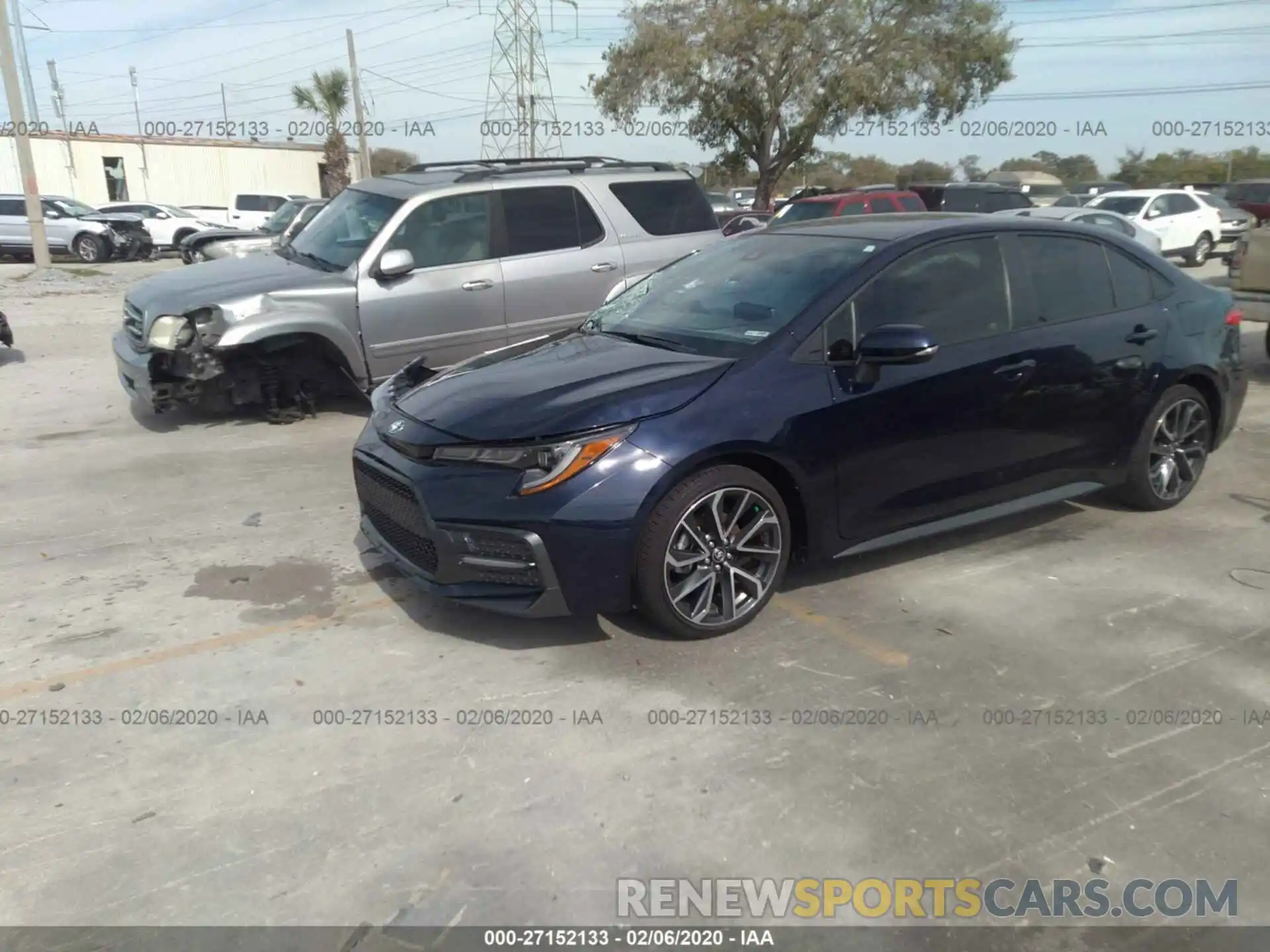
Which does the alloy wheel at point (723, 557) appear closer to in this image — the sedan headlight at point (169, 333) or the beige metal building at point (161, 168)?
the sedan headlight at point (169, 333)

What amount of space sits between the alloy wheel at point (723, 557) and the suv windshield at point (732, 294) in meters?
0.67

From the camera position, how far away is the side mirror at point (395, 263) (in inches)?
301

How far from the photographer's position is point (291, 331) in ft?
24.7

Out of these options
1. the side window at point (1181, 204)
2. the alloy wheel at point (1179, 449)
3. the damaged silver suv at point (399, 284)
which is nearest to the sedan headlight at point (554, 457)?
the alloy wheel at point (1179, 449)

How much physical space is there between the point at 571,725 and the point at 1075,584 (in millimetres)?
2630

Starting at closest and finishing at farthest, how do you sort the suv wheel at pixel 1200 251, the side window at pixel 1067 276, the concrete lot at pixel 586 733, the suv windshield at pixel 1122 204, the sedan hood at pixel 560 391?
the concrete lot at pixel 586 733 → the sedan hood at pixel 560 391 → the side window at pixel 1067 276 → the suv windshield at pixel 1122 204 → the suv wheel at pixel 1200 251

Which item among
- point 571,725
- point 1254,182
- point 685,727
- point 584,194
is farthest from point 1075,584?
point 1254,182

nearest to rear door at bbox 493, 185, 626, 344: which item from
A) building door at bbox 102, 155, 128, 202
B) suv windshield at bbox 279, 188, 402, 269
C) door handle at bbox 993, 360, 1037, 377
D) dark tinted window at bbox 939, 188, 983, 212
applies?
suv windshield at bbox 279, 188, 402, 269

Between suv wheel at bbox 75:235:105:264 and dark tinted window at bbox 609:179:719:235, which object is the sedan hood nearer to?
dark tinted window at bbox 609:179:719:235

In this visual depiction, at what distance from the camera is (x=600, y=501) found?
3.99m

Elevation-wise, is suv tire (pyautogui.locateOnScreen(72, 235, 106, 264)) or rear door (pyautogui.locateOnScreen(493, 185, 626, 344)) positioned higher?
suv tire (pyautogui.locateOnScreen(72, 235, 106, 264))

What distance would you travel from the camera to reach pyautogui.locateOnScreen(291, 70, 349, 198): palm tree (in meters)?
45.8

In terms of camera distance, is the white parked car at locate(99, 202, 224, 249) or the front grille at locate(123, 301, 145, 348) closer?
the front grille at locate(123, 301, 145, 348)

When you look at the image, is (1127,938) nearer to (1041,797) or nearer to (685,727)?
(1041,797)
